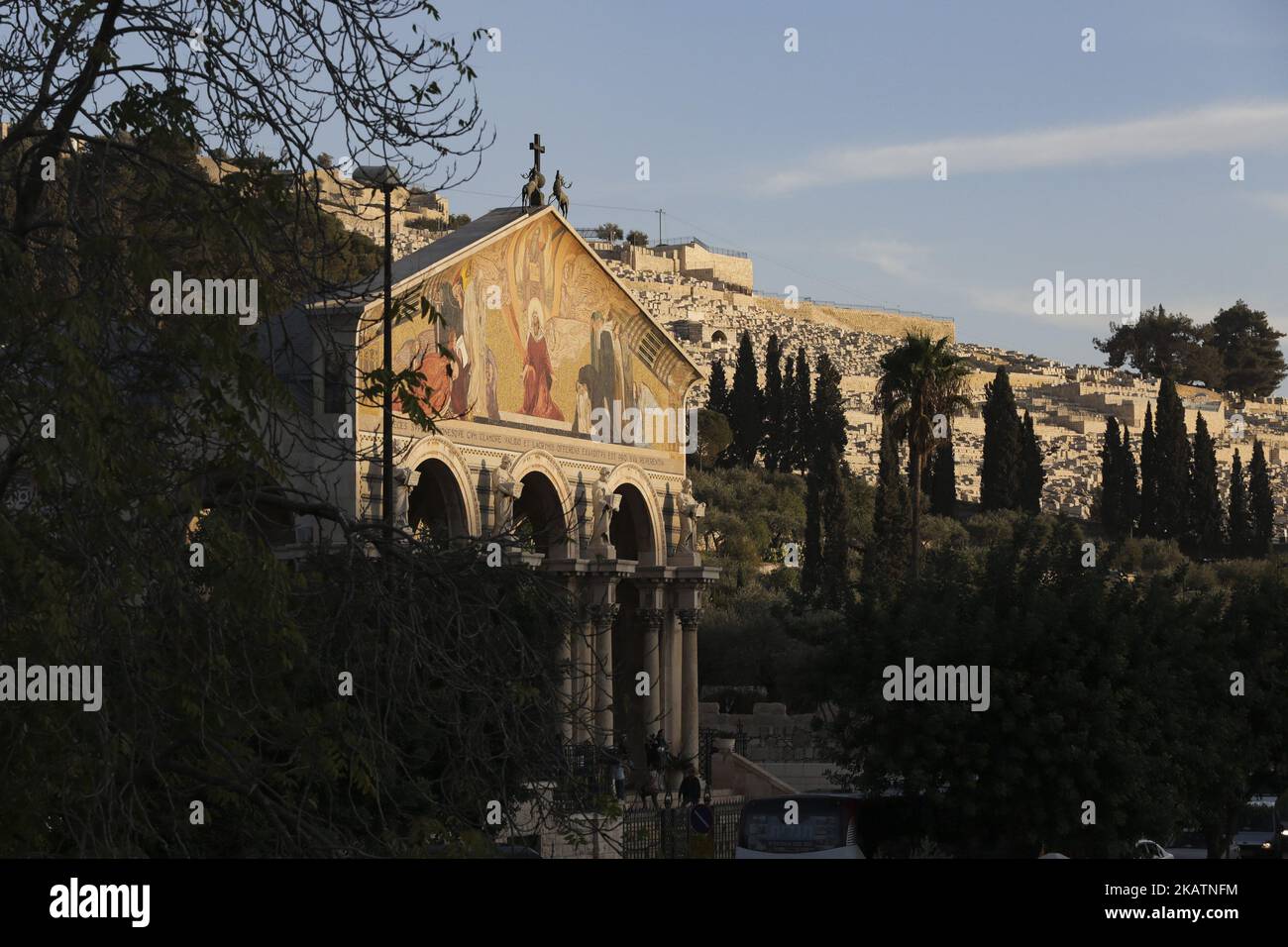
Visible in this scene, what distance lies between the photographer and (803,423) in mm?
99062

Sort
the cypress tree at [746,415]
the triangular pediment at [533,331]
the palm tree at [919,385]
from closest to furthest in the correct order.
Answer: the triangular pediment at [533,331], the palm tree at [919,385], the cypress tree at [746,415]

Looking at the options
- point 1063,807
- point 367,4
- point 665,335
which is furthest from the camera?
point 665,335

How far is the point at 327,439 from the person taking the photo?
9.85 meters

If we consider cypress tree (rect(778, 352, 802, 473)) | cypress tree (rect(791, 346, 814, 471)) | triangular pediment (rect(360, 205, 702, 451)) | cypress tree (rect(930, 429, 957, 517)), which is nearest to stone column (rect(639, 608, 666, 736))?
triangular pediment (rect(360, 205, 702, 451))

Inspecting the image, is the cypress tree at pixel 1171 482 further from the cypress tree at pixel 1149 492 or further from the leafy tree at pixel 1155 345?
the leafy tree at pixel 1155 345

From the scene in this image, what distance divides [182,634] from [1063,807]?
16920 millimetres

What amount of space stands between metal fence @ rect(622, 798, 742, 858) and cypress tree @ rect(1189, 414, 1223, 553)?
220 ft

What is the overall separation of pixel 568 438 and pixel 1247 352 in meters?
126

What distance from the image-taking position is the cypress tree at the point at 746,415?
323ft

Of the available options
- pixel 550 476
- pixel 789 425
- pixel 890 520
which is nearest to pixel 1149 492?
pixel 789 425

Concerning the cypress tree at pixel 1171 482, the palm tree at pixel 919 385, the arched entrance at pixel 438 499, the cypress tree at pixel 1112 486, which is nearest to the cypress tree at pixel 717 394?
the cypress tree at pixel 1112 486

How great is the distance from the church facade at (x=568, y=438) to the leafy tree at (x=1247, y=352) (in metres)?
121
